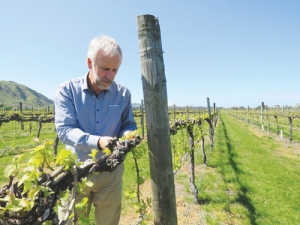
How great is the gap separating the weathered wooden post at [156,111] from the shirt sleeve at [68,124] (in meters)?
0.49

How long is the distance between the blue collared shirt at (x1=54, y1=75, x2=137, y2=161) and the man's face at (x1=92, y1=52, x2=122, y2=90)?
0.26m

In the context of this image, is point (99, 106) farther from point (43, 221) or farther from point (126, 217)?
point (126, 217)

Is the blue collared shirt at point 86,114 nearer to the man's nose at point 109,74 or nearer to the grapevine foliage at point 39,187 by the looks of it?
the man's nose at point 109,74

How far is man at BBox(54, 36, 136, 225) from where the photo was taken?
1899 millimetres

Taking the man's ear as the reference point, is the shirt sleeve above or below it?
below

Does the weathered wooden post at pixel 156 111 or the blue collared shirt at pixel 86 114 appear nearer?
the weathered wooden post at pixel 156 111

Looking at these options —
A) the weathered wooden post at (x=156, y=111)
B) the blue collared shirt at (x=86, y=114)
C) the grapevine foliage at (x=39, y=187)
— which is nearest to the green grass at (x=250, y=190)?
the weathered wooden post at (x=156, y=111)

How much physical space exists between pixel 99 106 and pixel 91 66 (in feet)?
1.30

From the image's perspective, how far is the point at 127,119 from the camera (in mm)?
2424

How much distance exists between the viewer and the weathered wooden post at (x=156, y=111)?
1864 mm

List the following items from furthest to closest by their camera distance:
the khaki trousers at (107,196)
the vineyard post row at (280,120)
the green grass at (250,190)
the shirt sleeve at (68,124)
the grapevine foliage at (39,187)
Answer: the vineyard post row at (280,120) < the green grass at (250,190) < the khaki trousers at (107,196) < the shirt sleeve at (68,124) < the grapevine foliage at (39,187)

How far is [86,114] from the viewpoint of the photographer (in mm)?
2195

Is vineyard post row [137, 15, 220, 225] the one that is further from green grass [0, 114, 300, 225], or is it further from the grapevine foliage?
green grass [0, 114, 300, 225]

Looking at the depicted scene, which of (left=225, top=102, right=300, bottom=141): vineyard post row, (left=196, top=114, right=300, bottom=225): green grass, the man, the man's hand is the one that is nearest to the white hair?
the man
